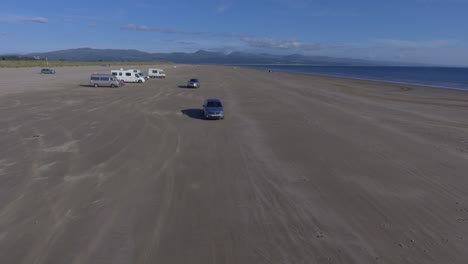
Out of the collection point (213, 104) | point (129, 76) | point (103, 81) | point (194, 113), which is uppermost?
point (129, 76)

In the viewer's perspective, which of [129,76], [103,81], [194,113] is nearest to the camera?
[194,113]

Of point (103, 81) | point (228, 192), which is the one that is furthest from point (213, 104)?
point (103, 81)

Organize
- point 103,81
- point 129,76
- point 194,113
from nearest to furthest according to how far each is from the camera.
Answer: point 194,113
point 103,81
point 129,76

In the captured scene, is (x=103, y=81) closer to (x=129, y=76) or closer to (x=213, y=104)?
(x=129, y=76)

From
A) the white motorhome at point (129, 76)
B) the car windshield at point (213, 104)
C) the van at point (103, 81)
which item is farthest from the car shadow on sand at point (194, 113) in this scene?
the white motorhome at point (129, 76)

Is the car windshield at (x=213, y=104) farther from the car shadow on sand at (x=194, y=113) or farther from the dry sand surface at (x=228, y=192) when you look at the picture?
the dry sand surface at (x=228, y=192)

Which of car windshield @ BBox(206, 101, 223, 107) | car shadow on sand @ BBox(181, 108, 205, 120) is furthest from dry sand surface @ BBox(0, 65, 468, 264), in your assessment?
car shadow on sand @ BBox(181, 108, 205, 120)

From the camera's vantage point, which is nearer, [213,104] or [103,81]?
[213,104]
